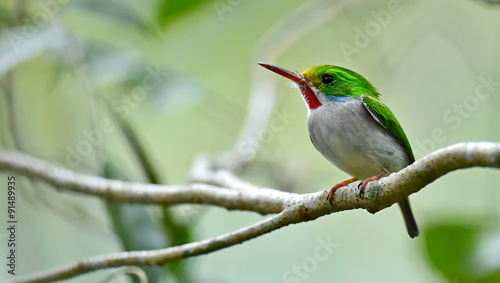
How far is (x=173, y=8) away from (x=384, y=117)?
1420 mm

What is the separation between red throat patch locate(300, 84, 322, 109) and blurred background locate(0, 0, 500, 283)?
31.6 inches

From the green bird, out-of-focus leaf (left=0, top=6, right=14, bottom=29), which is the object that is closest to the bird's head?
the green bird

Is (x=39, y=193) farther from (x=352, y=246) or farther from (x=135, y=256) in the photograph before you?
(x=352, y=246)

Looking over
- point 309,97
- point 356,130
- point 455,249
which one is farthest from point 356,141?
point 455,249

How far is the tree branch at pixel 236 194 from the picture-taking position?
55.9 inches

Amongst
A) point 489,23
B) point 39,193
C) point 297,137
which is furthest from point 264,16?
point 39,193

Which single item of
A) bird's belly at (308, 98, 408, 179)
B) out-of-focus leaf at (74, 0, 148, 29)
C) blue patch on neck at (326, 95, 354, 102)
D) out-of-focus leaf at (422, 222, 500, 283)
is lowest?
out-of-focus leaf at (422, 222, 500, 283)

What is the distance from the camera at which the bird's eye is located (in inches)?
109

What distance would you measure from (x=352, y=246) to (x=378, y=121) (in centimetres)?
295

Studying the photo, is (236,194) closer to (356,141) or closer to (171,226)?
(356,141)

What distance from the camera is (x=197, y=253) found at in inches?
86.0

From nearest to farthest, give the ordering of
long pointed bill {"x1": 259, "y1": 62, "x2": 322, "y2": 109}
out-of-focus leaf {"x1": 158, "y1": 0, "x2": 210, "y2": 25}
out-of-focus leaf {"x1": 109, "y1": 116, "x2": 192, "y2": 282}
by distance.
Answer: long pointed bill {"x1": 259, "y1": 62, "x2": 322, "y2": 109} < out-of-focus leaf {"x1": 109, "y1": 116, "x2": 192, "y2": 282} < out-of-focus leaf {"x1": 158, "y1": 0, "x2": 210, "y2": 25}

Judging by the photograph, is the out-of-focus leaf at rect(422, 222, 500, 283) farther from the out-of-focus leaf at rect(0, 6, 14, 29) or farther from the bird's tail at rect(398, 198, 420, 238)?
the out-of-focus leaf at rect(0, 6, 14, 29)

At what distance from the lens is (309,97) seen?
9.27 feet
